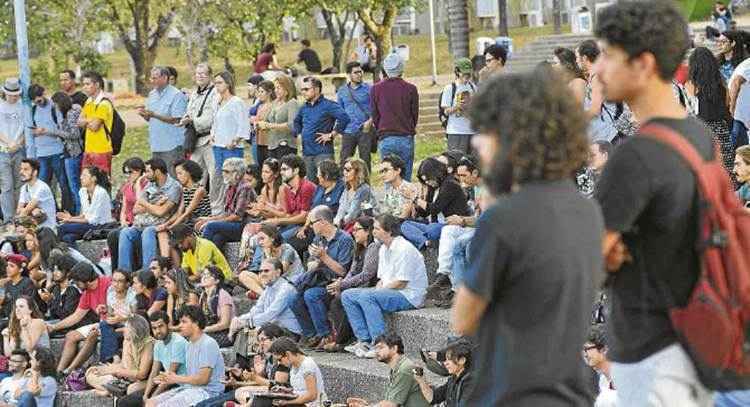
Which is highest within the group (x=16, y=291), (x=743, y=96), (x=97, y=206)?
(x=743, y=96)

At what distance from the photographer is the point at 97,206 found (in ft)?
53.0

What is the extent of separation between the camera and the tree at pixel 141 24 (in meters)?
33.6

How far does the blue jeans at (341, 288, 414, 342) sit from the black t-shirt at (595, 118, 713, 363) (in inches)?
329

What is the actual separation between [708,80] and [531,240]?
28.9 ft

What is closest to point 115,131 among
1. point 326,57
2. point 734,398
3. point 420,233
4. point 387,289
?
point 420,233

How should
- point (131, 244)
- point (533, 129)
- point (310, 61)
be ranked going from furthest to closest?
point (310, 61)
point (131, 244)
point (533, 129)

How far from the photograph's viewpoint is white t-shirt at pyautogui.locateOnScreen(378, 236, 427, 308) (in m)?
12.3

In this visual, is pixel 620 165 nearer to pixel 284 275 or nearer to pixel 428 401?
pixel 428 401

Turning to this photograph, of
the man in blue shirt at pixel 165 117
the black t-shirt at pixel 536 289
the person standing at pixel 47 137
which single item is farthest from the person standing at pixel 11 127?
the black t-shirt at pixel 536 289

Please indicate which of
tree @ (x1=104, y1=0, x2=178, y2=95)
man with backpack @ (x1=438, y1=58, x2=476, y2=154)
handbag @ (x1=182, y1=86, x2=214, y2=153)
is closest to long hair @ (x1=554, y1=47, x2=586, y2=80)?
man with backpack @ (x1=438, y1=58, x2=476, y2=154)

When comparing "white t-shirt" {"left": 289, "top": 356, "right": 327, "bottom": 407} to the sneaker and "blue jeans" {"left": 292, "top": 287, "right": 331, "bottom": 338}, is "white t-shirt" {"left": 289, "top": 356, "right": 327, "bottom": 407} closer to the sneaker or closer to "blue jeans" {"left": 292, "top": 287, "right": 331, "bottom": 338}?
the sneaker

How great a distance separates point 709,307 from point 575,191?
494 mm

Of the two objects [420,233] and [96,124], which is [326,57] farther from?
[420,233]

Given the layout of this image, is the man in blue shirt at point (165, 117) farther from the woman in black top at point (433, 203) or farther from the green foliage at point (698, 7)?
the green foliage at point (698, 7)
